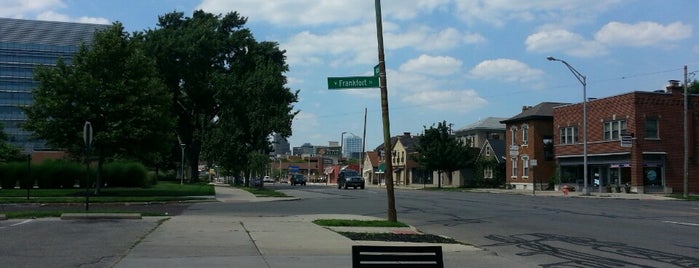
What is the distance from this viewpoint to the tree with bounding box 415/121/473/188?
63406 millimetres

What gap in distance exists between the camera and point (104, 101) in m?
30.7

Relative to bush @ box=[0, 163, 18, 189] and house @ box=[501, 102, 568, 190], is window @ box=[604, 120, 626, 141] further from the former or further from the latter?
bush @ box=[0, 163, 18, 189]

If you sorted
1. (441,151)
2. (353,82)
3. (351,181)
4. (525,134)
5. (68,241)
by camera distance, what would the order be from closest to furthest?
1. (68,241)
2. (353,82)
3. (351,181)
4. (525,134)
5. (441,151)

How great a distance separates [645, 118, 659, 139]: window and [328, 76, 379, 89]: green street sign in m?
38.4

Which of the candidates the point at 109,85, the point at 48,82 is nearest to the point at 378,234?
the point at 109,85

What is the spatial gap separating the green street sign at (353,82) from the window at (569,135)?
43.2 m

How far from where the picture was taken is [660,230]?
16656 mm

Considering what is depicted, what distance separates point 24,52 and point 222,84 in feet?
220

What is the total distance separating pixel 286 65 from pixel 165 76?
37.8 ft

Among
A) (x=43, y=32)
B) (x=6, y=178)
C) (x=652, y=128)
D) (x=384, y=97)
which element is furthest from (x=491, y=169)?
(x=43, y=32)

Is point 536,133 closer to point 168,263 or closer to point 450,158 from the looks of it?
point 450,158

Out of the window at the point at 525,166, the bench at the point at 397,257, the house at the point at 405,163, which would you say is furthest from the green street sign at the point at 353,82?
the house at the point at 405,163

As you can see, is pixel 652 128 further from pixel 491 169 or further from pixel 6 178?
pixel 6 178

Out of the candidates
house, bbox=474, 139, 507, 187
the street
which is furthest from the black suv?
the street
